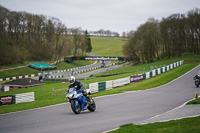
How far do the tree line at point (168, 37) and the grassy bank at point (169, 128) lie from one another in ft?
219

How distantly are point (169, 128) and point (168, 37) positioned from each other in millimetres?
78678

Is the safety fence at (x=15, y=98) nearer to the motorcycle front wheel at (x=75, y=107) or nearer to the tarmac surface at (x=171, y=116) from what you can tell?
the motorcycle front wheel at (x=75, y=107)

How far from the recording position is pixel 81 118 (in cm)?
1166

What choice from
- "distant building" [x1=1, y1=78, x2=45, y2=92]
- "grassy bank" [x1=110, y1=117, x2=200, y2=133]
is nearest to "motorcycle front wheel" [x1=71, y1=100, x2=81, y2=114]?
"grassy bank" [x1=110, y1=117, x2=200, y2=133]

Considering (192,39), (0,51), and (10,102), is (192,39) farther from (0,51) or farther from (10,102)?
(10,102)

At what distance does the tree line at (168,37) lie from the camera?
76.6m

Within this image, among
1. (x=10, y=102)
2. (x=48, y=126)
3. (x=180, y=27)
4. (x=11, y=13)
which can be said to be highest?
(x=11, y=13)

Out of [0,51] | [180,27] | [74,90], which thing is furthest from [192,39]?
[74,90]

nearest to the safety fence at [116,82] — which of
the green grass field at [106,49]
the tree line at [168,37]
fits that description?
the tree line at [168,37]

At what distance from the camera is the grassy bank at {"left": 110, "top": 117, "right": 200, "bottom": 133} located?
775cm

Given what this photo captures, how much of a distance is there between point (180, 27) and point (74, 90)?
249ft

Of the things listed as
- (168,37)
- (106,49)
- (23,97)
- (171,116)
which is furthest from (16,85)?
(106,49)

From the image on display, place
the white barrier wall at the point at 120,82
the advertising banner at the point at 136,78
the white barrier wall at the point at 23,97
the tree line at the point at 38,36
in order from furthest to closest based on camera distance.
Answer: the tree line at the point at 38,36
the advertising banner at the point at 136,78
the white barrier wall at the point at 120,82
the white barrier wall at the point at 23,97

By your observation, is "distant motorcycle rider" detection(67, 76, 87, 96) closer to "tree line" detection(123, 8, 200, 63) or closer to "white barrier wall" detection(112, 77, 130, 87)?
"white barrier wall" detection(112, 77, 130, 87)
